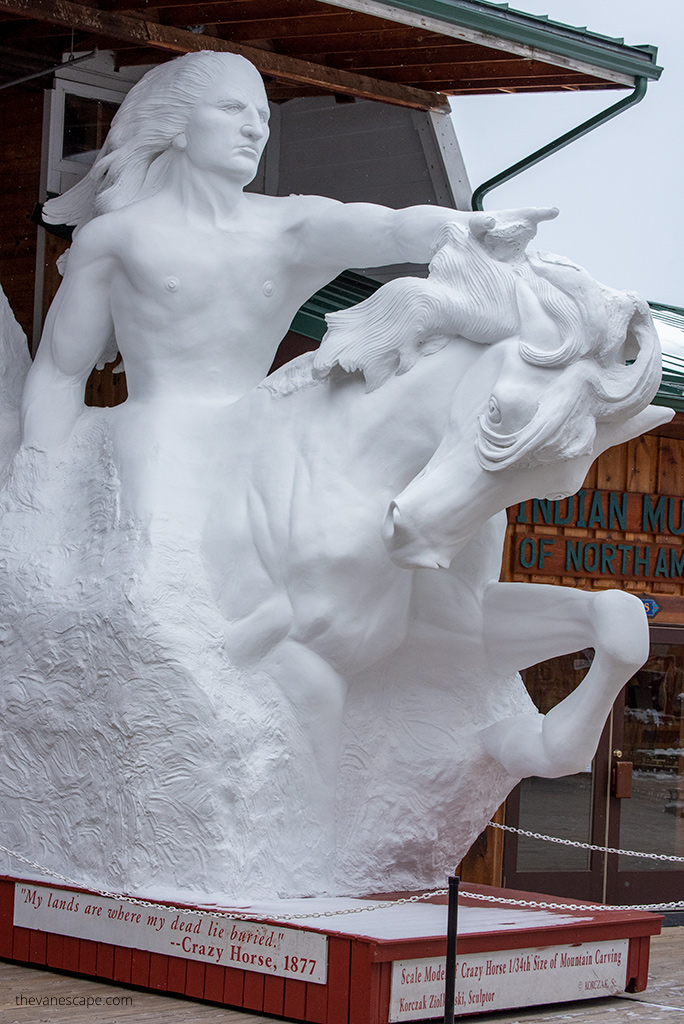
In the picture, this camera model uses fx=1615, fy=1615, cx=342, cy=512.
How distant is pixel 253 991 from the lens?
214 inches

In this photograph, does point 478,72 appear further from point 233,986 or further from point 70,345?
point 233,986

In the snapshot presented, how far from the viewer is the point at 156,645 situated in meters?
5.92

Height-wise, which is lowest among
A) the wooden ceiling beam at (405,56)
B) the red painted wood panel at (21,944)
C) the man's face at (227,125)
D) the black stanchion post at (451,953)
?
the red painted wood panel at (21,944)

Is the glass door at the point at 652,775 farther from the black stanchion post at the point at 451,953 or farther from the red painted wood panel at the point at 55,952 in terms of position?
the black stanchion post at the point at 451,953

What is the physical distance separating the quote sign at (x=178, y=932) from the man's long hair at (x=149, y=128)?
9.19ft

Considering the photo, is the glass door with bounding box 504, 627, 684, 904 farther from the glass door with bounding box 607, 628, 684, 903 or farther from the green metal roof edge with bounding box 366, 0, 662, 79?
the green metal roof edge with bounding box 366, 0, 662, 79

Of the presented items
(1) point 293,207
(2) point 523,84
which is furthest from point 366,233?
(2) point 523,84

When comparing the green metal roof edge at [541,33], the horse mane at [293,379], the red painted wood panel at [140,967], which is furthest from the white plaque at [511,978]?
the green metal roof edge at [541,33]

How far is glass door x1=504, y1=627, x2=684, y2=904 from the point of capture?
8539 millimetres

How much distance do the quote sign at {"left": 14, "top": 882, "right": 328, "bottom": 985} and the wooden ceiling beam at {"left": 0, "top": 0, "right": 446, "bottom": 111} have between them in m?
3.61

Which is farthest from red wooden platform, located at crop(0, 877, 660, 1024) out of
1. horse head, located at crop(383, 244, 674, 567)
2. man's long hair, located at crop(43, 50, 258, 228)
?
man's long hair, located at crop(43, 50, 258, 228)

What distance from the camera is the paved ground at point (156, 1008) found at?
5312 millimetres

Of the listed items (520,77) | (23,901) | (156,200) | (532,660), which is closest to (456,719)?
(532,660)

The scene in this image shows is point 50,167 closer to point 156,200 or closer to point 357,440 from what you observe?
point 156,200
